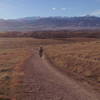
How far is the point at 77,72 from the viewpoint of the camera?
65.5ft

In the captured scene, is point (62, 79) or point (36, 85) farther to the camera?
point (62, 79)

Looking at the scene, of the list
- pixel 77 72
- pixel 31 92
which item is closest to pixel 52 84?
pixel 31 92

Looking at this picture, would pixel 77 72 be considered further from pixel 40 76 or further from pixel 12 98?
pixel 12 98

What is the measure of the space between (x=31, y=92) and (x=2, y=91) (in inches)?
94.9

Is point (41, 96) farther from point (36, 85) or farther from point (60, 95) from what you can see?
point (36, 85)

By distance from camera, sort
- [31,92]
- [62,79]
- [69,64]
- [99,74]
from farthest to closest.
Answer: [69,64]
[99,74]
[62,79]
[31,92]

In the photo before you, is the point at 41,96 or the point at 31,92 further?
the point at 31,92

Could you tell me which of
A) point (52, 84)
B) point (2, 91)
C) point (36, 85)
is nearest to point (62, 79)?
point (52, 84)

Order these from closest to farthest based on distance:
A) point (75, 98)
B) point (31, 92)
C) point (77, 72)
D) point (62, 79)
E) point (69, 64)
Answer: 1. point (75, 98)
2. point (31, 92)
3. point (62, 79)
4. point (77, 72)
5. point (69, 64)

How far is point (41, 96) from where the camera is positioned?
507 inches

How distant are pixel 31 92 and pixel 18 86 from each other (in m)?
1.86

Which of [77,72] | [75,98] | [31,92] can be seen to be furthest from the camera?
[77,72]

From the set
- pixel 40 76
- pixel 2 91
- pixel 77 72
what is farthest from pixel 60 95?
pixel 77 72

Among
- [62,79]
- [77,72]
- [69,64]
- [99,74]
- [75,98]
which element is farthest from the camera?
[69,64]
